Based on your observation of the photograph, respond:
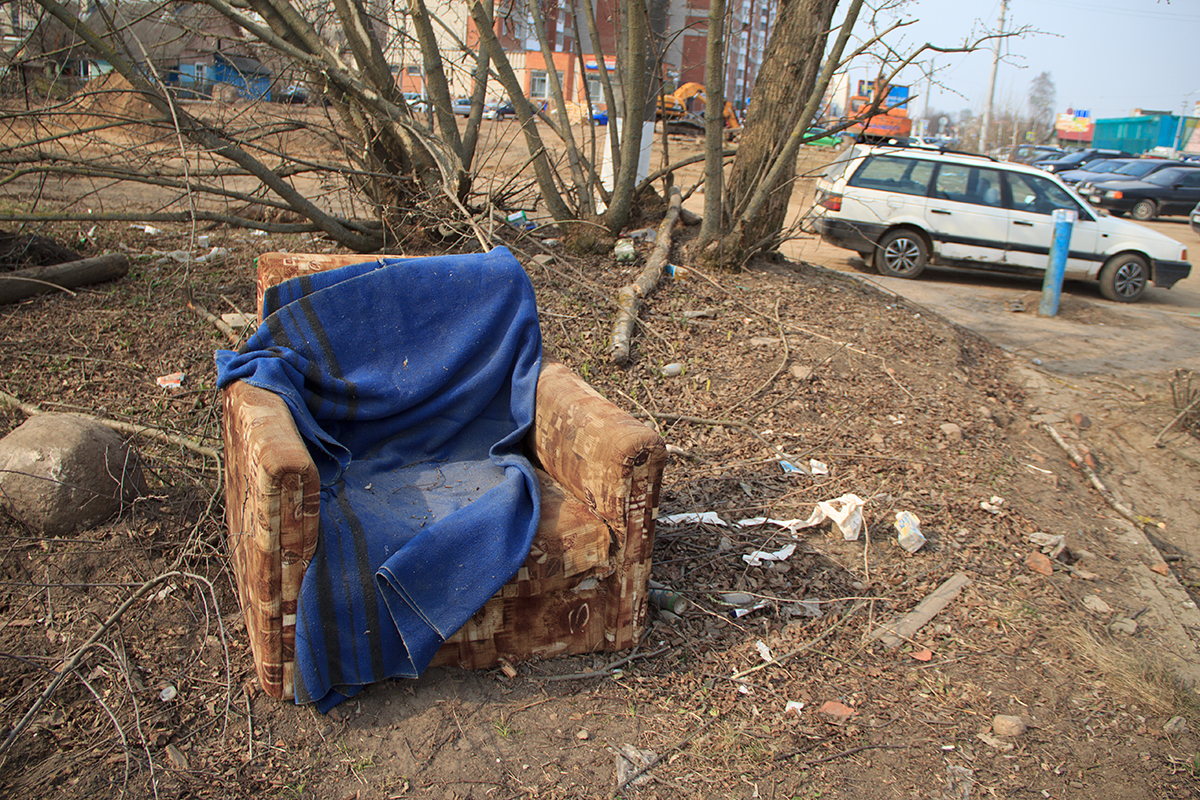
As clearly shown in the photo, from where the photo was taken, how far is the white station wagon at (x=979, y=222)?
961 centimetres

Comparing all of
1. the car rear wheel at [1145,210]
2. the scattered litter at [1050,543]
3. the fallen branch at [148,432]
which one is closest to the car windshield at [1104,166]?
the car rear wheel at [1145,210]

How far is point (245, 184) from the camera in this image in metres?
12.9

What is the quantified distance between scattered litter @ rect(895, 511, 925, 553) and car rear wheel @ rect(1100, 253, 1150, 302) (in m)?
8.32

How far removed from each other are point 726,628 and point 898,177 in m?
8.34

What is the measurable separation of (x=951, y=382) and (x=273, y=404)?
15.2ft

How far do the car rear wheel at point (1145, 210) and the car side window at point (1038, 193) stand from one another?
12.1 meters

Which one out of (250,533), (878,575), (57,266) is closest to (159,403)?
(57,266)

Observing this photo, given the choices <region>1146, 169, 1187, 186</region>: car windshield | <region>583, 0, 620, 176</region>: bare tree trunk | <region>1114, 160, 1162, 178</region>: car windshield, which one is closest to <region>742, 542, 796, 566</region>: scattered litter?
<region>583, 0, 620, 176</region>: bare tree trunk

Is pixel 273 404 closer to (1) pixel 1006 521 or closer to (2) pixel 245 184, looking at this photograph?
(1) pixel 1006 521

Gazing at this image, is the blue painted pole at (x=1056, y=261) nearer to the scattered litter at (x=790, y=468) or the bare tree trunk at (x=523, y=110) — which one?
the bare tree trunk at (x=523, y=110)

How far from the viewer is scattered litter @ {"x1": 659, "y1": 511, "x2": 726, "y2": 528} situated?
11.5 feet

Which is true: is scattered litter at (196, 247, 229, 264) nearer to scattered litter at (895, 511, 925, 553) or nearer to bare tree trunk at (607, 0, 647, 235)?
bare tree trunk at (607, 0, 647, 235)

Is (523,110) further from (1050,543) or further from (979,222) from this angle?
(979,222)

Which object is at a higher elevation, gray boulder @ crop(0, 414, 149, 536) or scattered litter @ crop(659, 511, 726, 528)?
gray boulder @ crop(0, 414, 149, 536)
